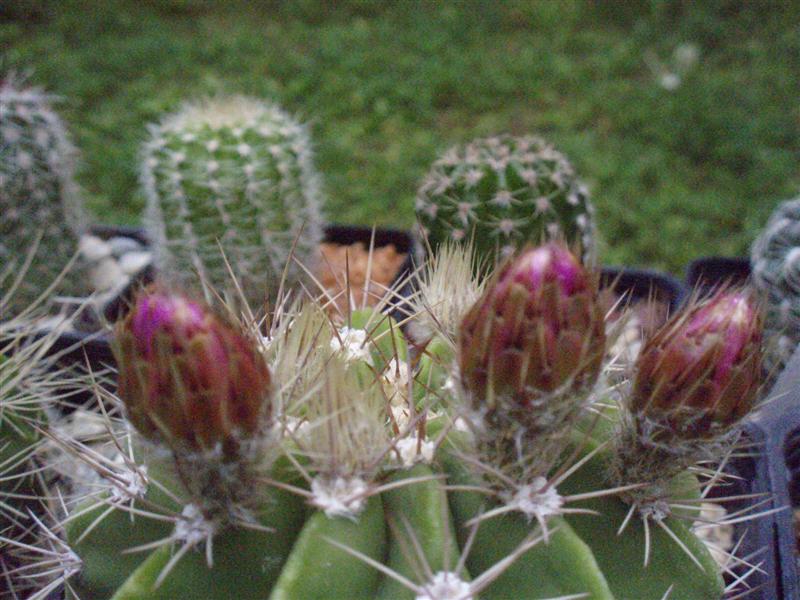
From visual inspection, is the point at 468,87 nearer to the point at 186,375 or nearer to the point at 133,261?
the point at 133,261

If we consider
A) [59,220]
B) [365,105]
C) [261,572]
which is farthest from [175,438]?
[365,105]

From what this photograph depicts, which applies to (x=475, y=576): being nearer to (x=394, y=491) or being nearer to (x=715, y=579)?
(x=394, y=491)

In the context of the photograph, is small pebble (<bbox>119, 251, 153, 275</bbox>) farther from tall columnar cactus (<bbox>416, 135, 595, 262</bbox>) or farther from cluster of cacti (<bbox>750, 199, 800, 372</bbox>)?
cluster of cacti (<bbox>750, 199, 800, 372</bbox>)

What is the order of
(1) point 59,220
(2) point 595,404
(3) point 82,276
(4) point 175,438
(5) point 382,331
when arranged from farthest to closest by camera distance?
1. (3) point 82,276
2. (1) point 59,220
3. (5) point 382,331
4. (2) point 595,404
5. (4) point 175,438

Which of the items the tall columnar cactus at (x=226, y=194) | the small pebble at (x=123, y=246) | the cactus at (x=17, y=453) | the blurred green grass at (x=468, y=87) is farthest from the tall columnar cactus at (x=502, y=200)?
the blurred green grass at (x=468, y=87)

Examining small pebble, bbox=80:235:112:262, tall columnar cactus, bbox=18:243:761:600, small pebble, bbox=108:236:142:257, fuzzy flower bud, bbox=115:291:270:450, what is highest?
fuzzy flower bud, bbox=115:291:270:450

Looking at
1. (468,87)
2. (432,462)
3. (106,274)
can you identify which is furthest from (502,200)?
(468,87)

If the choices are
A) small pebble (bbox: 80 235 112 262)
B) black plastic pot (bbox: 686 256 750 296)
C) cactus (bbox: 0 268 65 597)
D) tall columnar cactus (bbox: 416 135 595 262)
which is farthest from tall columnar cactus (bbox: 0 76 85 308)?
black plastic pot (bbox: 686 256 750 296)
